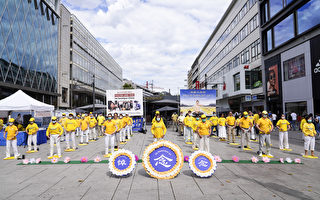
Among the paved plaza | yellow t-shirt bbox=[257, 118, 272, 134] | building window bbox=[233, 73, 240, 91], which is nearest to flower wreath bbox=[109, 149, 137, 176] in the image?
the paved plaza

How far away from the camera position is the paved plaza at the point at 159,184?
505cm

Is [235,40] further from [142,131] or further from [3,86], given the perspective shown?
[3,86]

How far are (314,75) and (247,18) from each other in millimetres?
17066

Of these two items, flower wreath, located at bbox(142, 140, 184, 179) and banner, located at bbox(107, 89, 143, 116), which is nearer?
flower wreath, located at bbox(142, 140, 184, 179)

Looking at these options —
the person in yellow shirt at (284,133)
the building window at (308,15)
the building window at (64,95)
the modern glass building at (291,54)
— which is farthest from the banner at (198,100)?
the building window at (64,95)

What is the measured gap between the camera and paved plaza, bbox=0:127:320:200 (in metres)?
5.05

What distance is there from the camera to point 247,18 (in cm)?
3309

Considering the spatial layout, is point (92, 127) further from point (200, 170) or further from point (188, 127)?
point (200, 170)

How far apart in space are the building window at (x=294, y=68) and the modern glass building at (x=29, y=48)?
30.5 metres

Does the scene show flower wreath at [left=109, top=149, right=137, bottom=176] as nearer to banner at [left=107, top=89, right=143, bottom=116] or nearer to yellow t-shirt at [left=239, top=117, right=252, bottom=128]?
yellow t-shirt at [left=239, top=117, right=252, bottom=128]

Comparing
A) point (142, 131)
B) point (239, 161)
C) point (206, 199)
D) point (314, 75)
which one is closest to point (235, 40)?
point (314, 75)

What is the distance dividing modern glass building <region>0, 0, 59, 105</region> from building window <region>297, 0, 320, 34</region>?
→ 30.9 metres

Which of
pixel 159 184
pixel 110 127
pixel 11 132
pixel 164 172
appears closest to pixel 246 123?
pixel 164 172

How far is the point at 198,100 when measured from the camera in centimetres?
2166
